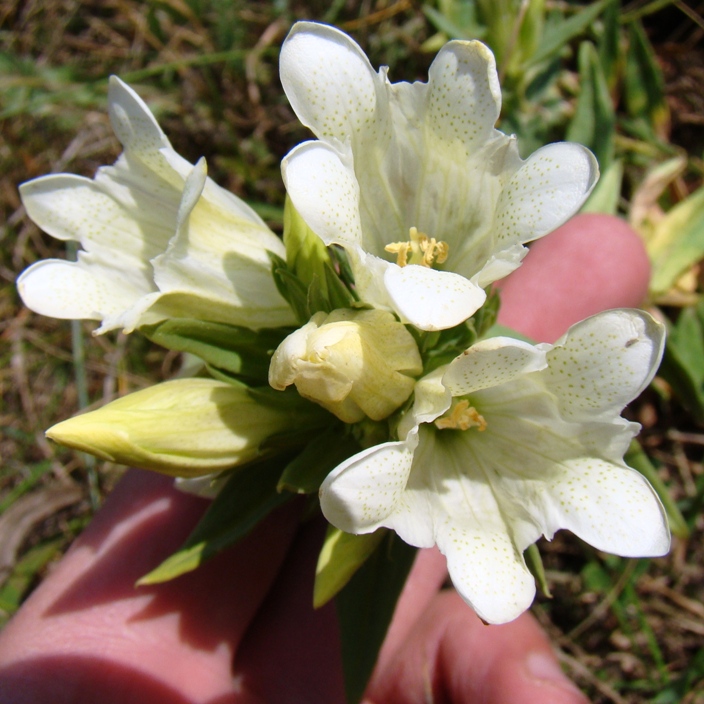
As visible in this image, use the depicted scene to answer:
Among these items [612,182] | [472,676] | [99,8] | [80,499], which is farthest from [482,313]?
[99,8]

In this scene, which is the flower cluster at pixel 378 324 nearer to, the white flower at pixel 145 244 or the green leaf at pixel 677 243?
the white flower at pixel 145 244

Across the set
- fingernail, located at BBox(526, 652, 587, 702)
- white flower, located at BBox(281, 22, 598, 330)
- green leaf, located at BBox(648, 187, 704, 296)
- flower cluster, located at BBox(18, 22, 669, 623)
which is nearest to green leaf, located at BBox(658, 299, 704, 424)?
green leaf, located at BBox(648, 187, 704, 296)

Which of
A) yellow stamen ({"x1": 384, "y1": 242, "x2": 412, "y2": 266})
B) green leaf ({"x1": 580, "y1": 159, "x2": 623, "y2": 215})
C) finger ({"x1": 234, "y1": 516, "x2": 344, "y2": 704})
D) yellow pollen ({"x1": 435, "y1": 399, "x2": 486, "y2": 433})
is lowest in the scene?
finger ({"x1": 234, "y1": 516, "x2": 344, "y2": 704})

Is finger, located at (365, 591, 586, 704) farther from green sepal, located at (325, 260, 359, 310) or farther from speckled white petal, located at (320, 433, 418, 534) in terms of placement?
green sepal, located at (325, 260, 359, 310)

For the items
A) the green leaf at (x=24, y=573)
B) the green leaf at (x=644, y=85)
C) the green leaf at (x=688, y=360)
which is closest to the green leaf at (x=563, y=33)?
the green leaf at (x=644, y=85)

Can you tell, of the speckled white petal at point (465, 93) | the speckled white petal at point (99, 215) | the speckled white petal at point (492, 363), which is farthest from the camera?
the speckled white petal at point (99, 215)

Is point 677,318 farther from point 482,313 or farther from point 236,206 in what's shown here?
point 236,206

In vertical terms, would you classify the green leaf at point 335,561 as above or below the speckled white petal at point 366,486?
below

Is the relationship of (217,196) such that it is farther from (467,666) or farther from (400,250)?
(467,666)
